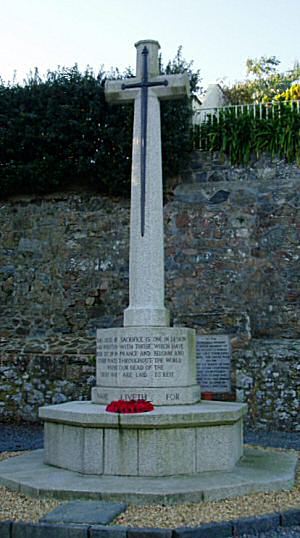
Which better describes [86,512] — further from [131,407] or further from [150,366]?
[150,366]

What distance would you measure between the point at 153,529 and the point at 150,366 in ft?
Result: 8.52

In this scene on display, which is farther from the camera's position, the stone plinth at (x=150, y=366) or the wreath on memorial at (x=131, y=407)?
the stone plinth at (x=150, y=366)

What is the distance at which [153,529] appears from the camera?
465 centimetres

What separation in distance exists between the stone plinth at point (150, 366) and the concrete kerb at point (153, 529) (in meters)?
2.24

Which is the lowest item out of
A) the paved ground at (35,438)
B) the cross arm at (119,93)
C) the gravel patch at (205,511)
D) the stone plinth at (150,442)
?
the paved ground at (35,438)

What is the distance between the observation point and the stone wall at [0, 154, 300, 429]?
504 inches

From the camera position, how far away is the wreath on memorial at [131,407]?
6340 mm

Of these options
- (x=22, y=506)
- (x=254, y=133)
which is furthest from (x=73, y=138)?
(x=22, y=506)

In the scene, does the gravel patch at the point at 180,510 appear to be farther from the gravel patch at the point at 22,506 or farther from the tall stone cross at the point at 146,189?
the tall stone cross at the point at 146,189

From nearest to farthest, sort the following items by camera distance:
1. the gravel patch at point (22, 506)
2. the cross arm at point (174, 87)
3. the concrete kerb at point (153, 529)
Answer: the concrete kerb at point (153, 529), the gravel patch at point (22, 506), the cross arm at point (174, 87)

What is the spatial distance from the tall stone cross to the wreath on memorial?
3.66 feet

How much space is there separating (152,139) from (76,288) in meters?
6.66

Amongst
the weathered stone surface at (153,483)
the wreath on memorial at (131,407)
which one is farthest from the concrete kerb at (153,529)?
the wreath on memorial at (131,407)

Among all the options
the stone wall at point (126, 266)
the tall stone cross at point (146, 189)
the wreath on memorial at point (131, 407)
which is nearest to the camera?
the wreath on memorial at point (131, 407)
